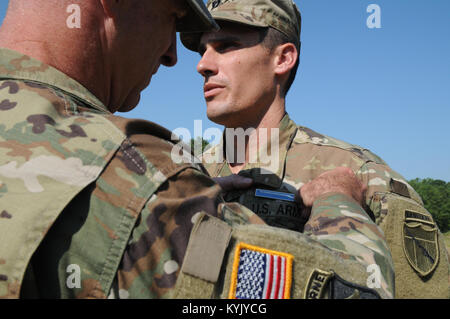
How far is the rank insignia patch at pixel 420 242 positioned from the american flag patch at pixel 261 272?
144 centimetres

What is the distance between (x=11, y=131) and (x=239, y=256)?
2.80ft

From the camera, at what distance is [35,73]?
1.45 m

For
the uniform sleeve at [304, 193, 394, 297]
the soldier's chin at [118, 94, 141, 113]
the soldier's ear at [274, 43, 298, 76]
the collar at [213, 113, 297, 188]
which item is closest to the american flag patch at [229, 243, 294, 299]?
the uniform sleeve at [304, 193, 394, 297]

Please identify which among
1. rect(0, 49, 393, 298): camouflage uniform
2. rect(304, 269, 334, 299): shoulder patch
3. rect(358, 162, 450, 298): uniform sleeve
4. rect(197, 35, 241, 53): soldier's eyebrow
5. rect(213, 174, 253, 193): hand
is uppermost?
rect(197, 35, 241, 53): soldier's eyebrow

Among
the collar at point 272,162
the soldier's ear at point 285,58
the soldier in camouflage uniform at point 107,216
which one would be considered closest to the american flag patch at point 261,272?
the soldier in camouflage uniform at point 107,216

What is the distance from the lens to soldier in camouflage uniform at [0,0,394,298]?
3.70 feet

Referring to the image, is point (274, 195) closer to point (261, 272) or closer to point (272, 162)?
point (272, 162)

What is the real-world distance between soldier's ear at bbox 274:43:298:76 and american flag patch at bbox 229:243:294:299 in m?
2.19

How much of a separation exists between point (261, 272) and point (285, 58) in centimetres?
237

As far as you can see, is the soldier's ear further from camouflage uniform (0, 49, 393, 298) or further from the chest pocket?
camouflage uniform (0, 49, 393, 298)

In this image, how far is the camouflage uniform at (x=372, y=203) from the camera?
7.78ft

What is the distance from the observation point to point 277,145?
309 cm
